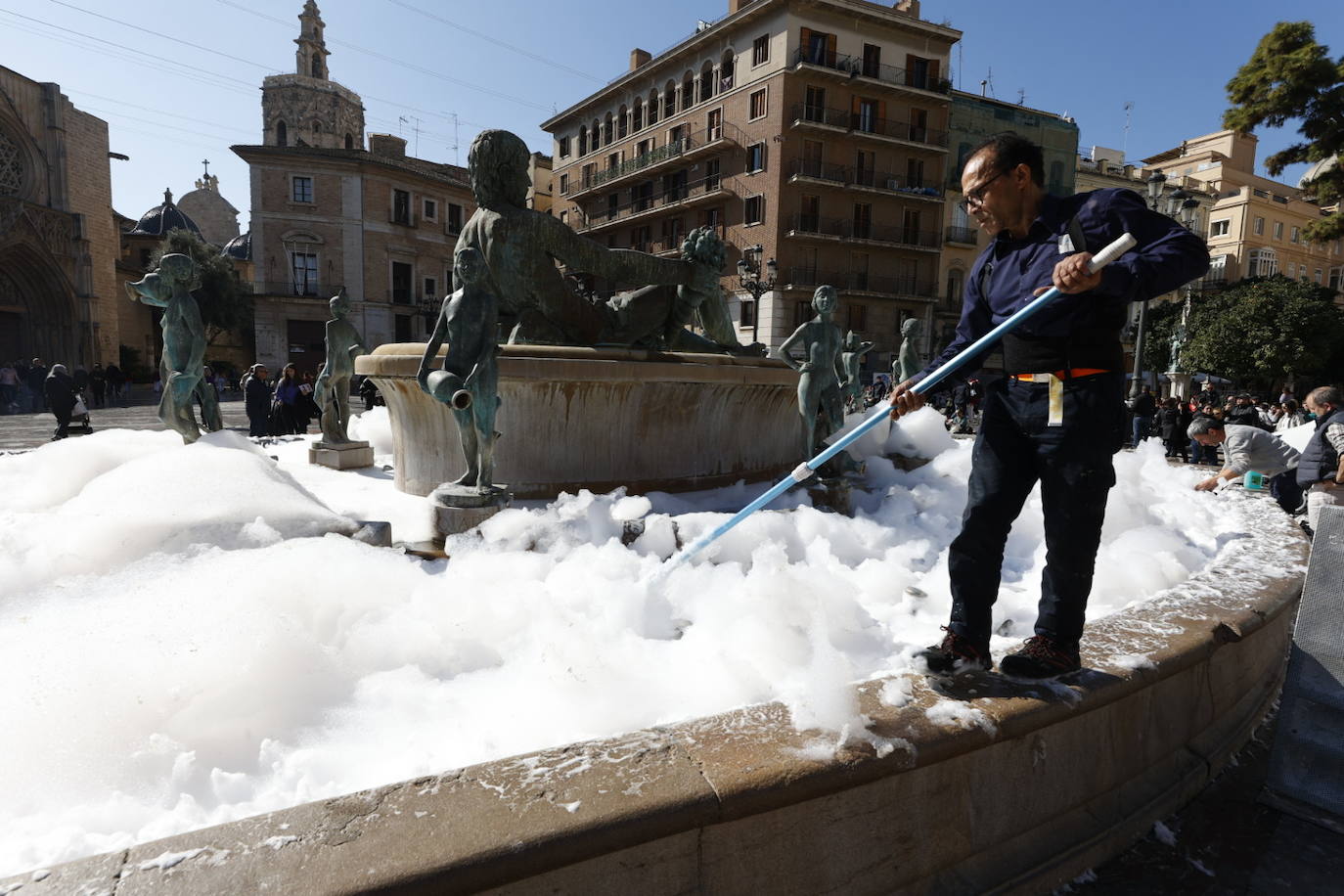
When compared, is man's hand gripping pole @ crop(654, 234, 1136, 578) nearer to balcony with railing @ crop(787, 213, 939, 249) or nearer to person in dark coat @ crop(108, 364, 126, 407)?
person in dark coat @ crop(108, 364, 126, 407)

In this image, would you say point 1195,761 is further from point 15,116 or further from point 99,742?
point 15,116

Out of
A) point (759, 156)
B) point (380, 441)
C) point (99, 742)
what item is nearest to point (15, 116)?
point (759, 156)

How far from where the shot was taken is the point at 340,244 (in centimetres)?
3612

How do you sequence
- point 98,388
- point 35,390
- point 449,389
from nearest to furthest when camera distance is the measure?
1. point 449,389
2. point 35,390
3. point 98,388

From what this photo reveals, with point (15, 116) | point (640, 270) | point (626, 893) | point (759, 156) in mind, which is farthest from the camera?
point (759, 156)

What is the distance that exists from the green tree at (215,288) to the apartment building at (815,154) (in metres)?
24.0

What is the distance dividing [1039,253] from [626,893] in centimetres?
184

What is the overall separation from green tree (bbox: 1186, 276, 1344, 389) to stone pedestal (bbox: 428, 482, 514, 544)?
34.6 metres

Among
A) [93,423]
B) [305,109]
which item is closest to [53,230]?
[93,423]

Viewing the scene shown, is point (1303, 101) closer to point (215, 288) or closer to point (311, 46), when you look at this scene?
point (215, 288)

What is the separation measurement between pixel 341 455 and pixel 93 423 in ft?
46.6

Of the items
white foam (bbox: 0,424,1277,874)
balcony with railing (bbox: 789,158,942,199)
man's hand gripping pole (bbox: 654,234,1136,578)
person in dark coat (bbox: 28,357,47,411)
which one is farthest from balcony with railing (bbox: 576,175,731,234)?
man's hand gripping pole (bbox: 654,234,1136,578)

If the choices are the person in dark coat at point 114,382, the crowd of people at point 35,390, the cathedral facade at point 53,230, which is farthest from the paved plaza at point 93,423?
the cathedral facade at point 53,230

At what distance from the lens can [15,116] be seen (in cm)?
2827
